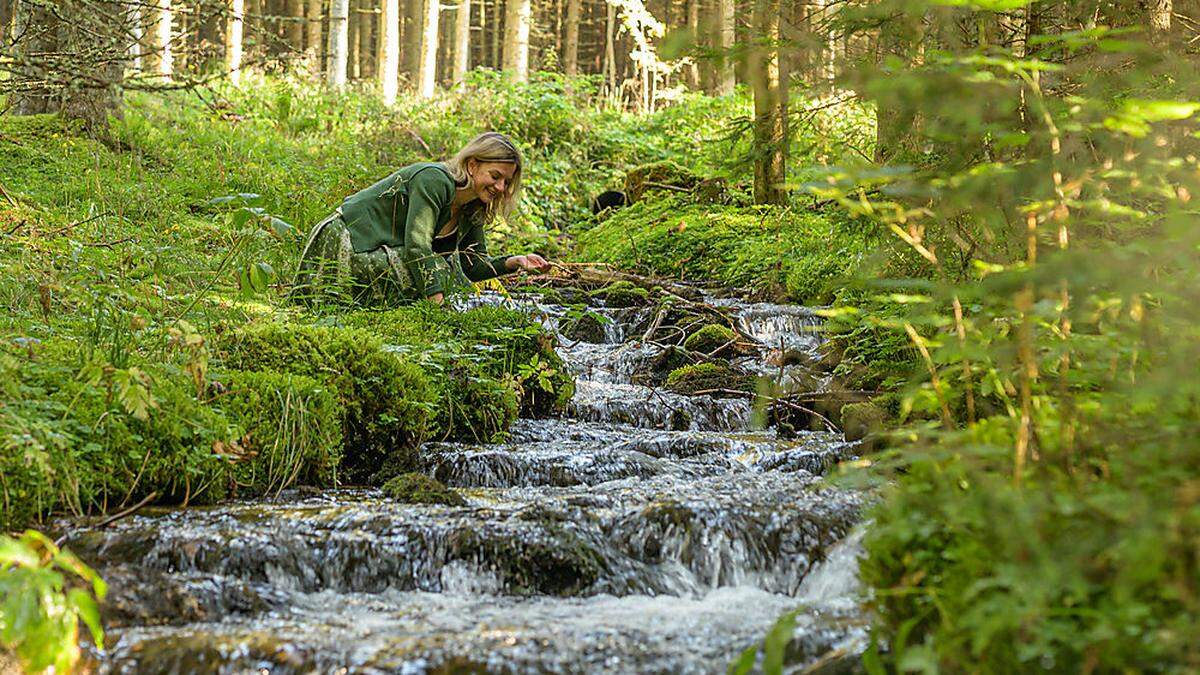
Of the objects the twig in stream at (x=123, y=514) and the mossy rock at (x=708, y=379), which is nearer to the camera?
the twig in stream at (x=123, y=514)

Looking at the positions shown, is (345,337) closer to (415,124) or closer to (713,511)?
(713,511)

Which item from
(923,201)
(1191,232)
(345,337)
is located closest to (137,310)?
(345,337)

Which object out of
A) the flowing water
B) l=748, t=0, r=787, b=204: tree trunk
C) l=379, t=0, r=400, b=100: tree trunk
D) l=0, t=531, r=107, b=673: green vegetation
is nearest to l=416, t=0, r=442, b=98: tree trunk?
l=379, t=0, r=400, b=100: tree trunk

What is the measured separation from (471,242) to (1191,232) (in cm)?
544

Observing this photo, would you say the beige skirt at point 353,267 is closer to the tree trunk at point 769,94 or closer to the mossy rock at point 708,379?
the mossy rock at point 708,379

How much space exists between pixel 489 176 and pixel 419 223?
631 millimetres

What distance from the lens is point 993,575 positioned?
2.29 meters

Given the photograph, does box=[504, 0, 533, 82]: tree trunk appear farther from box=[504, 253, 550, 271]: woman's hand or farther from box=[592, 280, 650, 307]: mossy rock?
box=[504, 253, 550, 271]: woman's hand

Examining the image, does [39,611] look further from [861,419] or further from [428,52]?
[428,52]

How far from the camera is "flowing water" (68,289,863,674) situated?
2828mm

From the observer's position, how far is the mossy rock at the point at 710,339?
7.55 metres

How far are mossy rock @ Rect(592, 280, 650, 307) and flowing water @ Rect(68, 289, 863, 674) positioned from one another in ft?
13.2

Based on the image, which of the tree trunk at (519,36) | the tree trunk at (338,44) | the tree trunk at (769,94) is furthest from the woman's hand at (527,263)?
the tree trunk at (519,36)

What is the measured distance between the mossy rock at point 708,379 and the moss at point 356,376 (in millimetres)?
2125
